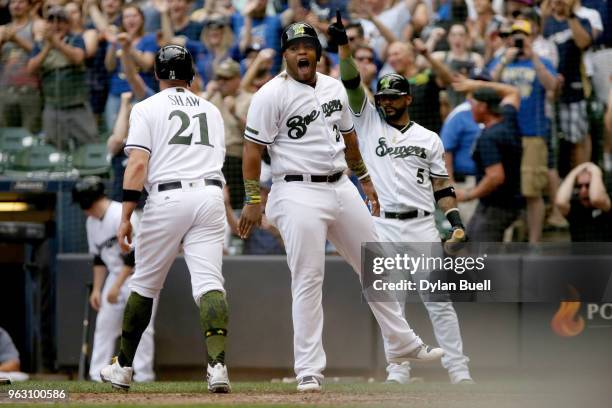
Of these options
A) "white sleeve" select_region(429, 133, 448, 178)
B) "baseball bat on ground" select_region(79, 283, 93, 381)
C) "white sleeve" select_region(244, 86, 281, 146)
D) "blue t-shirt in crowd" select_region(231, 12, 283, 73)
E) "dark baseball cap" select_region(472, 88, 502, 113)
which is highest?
"blue t-shirt in crowd" select_region(231, 12, 283, 73)

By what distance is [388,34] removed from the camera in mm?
11305

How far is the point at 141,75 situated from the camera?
11.7 meters

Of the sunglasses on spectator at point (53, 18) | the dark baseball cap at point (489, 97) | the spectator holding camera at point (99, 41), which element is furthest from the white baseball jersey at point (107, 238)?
the dark baseball cap at point (489, 97)

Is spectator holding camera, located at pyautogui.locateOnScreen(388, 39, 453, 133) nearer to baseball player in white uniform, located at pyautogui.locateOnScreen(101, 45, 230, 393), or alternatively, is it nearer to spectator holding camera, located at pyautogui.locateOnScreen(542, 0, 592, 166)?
spectator holding camera, located at pyautogui.locateOnScreen(542, 0, 592, 166)

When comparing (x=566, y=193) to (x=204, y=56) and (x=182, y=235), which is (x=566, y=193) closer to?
(x=204, y=56)

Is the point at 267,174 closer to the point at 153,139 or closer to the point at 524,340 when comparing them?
the point at 524,340

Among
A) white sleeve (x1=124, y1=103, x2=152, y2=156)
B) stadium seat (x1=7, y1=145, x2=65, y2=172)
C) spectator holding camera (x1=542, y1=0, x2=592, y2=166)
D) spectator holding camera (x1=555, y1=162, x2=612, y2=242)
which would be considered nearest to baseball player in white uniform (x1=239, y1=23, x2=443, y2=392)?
white sleeve (x1=124, y1=103, x2=152, y2=156)

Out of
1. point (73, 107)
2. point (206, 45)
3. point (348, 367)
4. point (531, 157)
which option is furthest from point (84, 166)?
point (531, 157)

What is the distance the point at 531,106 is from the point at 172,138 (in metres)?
4.84

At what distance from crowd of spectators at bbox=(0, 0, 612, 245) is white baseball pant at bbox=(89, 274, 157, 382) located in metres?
1.37

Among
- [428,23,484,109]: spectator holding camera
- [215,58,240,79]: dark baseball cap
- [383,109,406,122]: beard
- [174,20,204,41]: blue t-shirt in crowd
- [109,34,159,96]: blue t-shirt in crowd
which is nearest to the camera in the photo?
[383,109,406,122]: beard

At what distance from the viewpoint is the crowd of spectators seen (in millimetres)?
10406

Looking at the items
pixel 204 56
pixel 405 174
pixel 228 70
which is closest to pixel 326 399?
pixel 405 174

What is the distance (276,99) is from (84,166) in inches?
192
